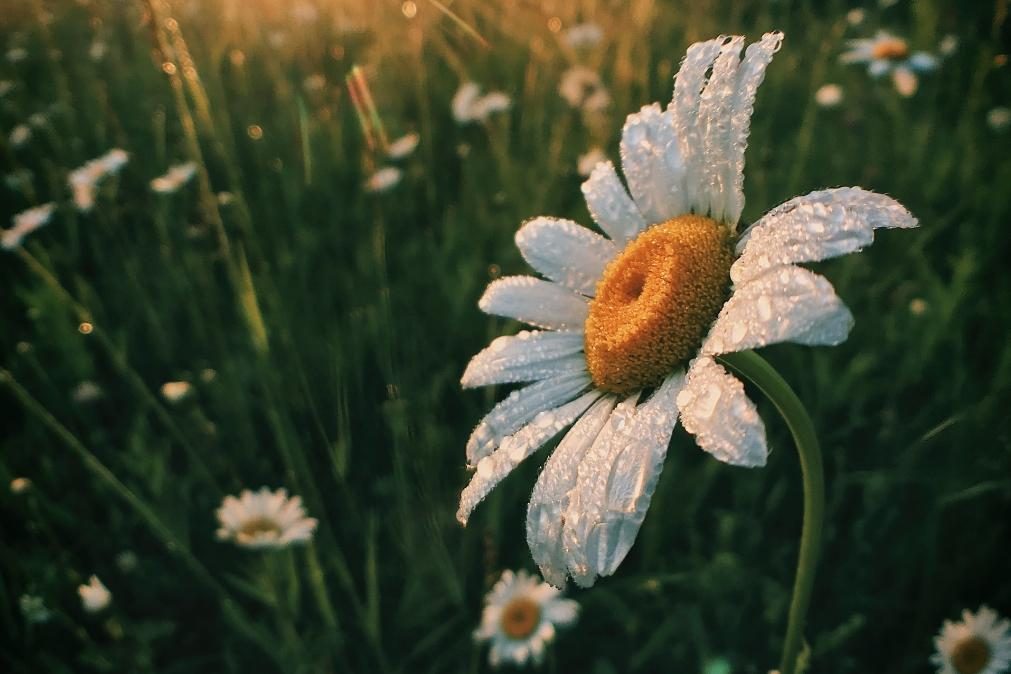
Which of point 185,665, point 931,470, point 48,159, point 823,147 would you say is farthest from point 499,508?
point 48,159

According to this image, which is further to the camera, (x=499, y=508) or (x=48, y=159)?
(x=48, y=159)

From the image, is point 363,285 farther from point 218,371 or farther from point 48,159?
point 48,159

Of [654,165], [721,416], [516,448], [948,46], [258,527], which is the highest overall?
[948,46]

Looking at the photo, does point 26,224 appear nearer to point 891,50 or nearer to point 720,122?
point 720,122

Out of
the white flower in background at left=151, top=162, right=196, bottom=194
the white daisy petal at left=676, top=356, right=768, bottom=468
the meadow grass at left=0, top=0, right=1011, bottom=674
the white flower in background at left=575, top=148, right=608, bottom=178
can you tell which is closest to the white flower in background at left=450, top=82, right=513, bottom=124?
the meadow grass at left=0, top=0, right=1011, bottom=674

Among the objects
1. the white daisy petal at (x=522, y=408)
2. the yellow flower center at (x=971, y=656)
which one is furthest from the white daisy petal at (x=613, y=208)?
the yellow flower center at (x=971, y=656)

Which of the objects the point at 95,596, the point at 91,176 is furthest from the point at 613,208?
the point at 91,176

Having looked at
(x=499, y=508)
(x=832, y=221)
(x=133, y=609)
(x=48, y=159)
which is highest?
(x=48, y=159)
